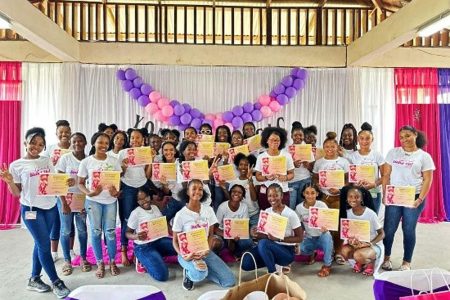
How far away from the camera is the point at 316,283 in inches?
137

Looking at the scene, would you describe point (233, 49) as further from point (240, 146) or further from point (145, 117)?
point (240, 146)

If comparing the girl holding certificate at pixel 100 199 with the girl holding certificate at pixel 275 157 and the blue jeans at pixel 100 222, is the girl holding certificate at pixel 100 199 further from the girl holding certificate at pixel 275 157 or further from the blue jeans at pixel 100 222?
the girl holding certificate at pixel 275 157

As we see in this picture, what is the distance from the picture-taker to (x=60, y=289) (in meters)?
3.17

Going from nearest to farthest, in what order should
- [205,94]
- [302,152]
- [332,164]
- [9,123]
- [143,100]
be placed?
[332,164] < [302,152] < [9,123] < [143,100] < [205,94]

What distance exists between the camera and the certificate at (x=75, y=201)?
377cm

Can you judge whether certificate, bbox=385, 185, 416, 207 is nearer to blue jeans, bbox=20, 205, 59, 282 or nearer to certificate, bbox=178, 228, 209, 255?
certificate, bbox=178, 228, 209, 255

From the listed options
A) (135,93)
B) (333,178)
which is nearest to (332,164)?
(333,178)

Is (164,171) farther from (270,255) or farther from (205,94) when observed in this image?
(205,94)

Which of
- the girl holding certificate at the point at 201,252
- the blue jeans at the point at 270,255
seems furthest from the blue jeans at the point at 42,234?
the blue jeans at the point at 270,255

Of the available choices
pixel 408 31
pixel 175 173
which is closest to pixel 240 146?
pixel 175 173

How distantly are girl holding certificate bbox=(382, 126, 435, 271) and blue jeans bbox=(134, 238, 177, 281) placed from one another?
6.85ft

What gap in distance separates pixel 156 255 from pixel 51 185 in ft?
3.59

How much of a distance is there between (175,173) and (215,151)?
708 mm

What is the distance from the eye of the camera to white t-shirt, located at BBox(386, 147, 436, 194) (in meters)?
3.67
